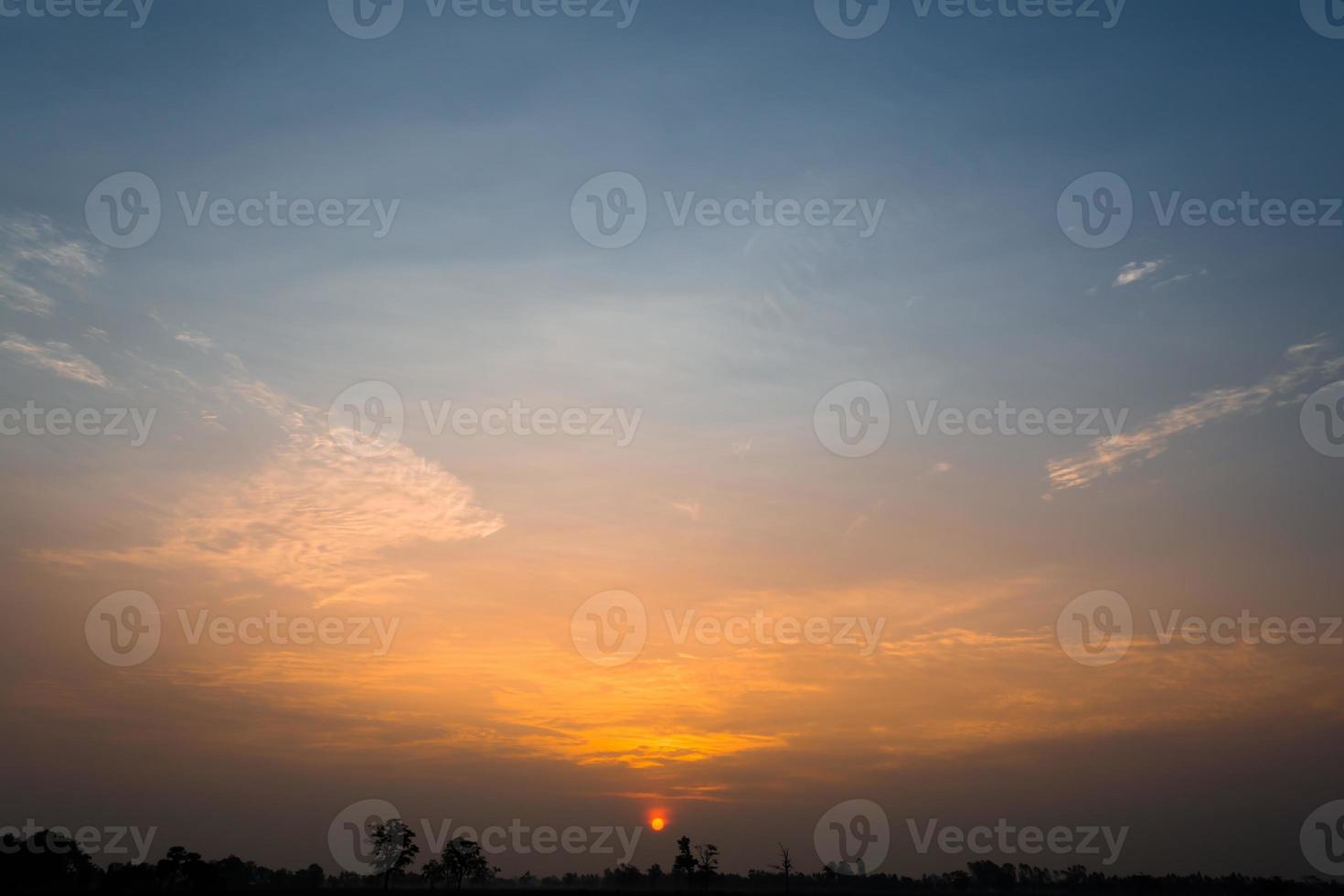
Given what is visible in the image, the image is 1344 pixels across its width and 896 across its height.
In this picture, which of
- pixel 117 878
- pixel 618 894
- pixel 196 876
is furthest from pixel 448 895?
pixel 117 878

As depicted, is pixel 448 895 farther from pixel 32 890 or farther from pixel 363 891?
pixel 32 890

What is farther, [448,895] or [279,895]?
[448,895]

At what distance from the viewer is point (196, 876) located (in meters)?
178

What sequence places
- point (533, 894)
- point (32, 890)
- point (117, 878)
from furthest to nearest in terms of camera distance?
point (117, 878), point (533, 894), point (32, 890)

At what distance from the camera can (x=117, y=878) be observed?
176 meters

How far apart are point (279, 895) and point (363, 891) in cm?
4525

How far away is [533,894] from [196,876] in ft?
232

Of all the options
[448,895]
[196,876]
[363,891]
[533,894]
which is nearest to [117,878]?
[196,876]

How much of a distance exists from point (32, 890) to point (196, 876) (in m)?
35.4

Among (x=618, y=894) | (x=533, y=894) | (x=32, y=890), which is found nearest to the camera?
(x=32, y=890)

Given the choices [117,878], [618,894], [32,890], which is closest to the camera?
[32,890]

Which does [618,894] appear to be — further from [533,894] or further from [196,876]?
[196,876]

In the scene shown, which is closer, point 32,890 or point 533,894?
point 32,890

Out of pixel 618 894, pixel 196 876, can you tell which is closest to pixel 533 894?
pixel 618 894
